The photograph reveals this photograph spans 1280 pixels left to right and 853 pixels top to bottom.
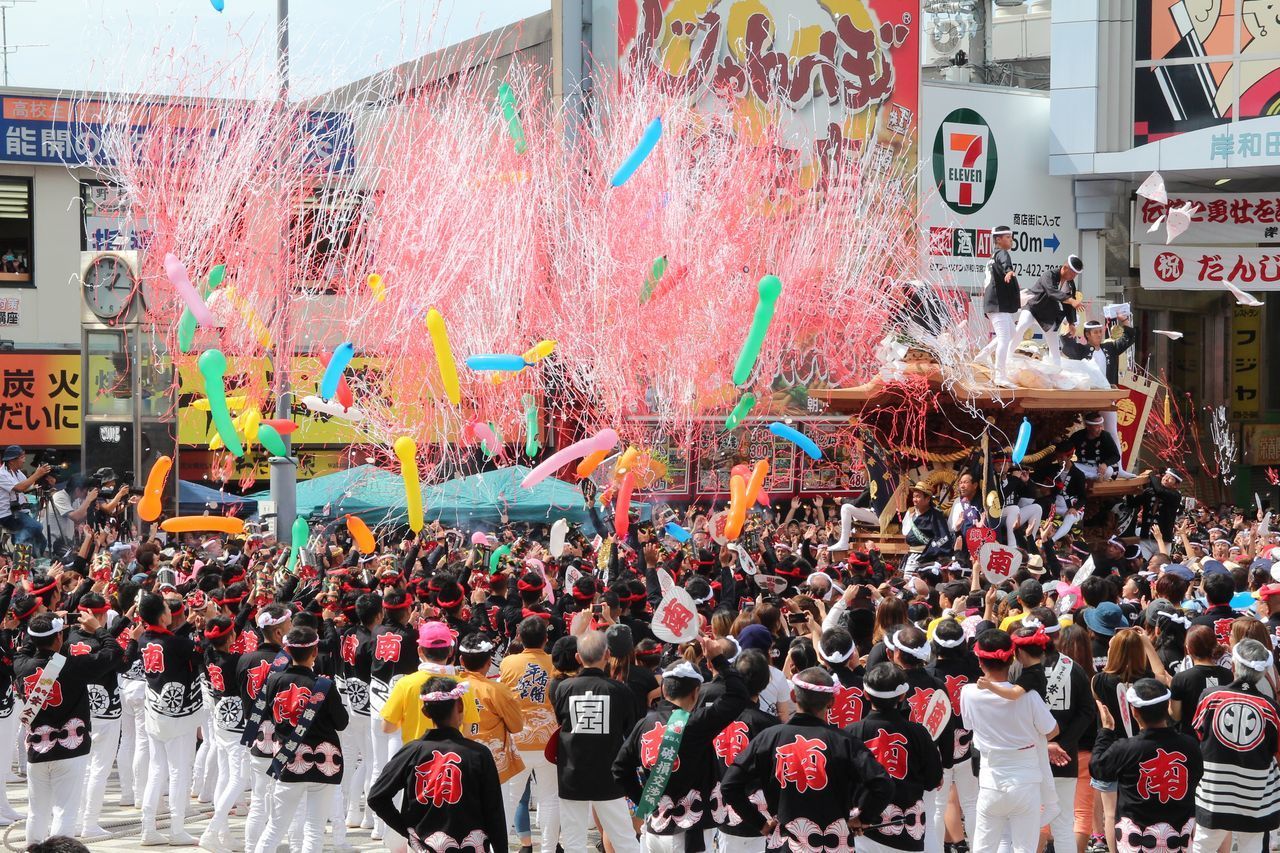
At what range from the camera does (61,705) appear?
8.79m

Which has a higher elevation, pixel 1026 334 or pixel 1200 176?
pixel 1200 176

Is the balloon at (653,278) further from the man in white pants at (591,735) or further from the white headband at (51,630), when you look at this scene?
the man in white pants at (591,735)

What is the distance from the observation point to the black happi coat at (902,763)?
6699 millimetres

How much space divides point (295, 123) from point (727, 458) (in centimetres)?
947

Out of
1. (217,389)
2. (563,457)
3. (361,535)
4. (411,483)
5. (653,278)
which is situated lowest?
(361,535)

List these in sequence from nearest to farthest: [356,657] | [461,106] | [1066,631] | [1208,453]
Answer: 1. [1066,631]
2. [356,657]
3. [461,106]
4. [1208,453]

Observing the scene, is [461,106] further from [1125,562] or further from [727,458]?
[1125,562]

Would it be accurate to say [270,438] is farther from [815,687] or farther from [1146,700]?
[1146,700]

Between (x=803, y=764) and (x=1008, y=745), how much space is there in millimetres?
1568

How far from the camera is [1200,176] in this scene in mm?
28188

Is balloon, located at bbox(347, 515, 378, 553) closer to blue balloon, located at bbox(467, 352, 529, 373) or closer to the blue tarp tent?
blue balloon, located at bbox(467, 352, 529, 373)

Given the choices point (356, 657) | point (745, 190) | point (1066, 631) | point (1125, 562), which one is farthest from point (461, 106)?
point (1066, 631)

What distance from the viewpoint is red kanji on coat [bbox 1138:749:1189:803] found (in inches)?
278

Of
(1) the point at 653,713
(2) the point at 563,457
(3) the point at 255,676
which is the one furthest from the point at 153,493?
(1) the point at 653,713
